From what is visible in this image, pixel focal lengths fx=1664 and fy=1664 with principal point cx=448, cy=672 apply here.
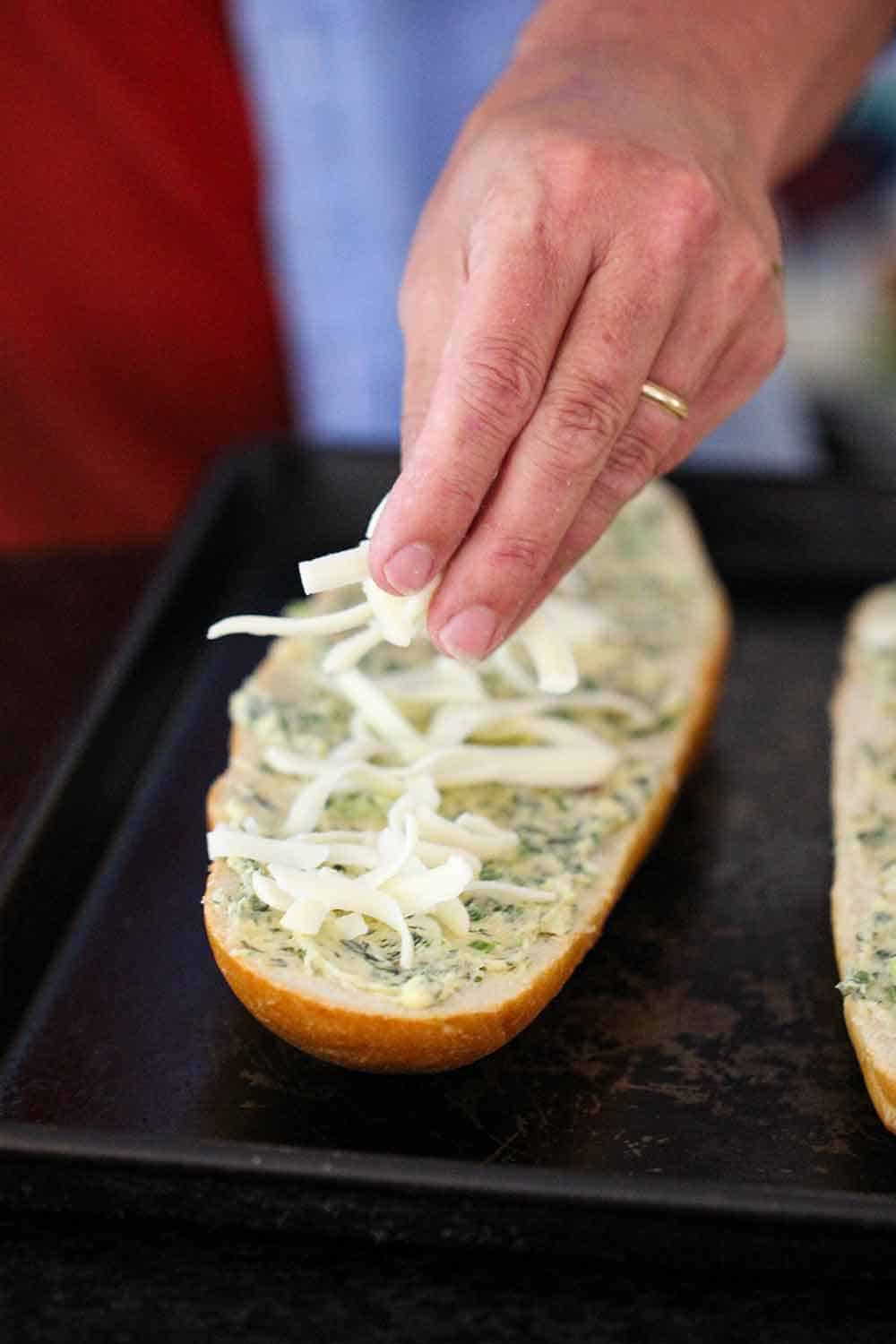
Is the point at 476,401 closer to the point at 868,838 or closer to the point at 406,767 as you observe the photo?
the point at 406,767

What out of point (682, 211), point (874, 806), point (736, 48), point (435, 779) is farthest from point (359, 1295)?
point (736, 48)

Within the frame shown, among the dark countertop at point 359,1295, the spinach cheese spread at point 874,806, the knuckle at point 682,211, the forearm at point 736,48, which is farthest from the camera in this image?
the forearm at point 736,48

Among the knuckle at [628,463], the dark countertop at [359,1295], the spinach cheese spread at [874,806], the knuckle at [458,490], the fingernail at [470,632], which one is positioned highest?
the knuckle at [458,490]

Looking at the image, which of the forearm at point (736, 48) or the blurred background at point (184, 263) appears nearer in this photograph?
the forearm at point (736, 48)

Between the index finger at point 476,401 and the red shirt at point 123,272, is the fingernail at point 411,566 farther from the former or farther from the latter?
the red shirt at point 123,272

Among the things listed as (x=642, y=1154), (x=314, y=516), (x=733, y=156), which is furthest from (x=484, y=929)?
(x=314, y=516)

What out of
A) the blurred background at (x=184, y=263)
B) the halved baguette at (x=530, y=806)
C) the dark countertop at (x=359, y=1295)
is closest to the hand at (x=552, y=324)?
the halved baguette at (x=530, y=806)
